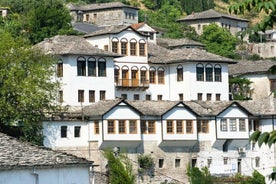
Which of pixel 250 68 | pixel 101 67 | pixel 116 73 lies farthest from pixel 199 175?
pixel 250 68

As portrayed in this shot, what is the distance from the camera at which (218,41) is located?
12900cm

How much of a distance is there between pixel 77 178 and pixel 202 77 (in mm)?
50735

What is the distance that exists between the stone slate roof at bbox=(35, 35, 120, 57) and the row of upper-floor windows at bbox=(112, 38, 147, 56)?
2.94m

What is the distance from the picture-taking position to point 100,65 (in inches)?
2906

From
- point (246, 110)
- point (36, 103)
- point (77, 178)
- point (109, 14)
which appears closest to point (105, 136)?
point (36, 103)

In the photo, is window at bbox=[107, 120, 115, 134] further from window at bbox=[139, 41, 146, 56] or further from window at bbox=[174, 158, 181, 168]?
window at bbox=[139, 41, 146, 56]

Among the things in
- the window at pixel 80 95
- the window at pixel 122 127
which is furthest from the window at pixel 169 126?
the window at pixel 80 95

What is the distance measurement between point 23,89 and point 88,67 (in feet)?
44.0

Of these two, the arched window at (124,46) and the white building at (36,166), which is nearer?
the white building at (36,166)

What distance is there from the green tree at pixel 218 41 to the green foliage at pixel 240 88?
30.4 meters

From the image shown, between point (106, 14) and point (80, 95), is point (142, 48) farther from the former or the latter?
point (106, 14)

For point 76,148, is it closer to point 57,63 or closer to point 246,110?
point 57,63

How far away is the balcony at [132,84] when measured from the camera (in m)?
77.7

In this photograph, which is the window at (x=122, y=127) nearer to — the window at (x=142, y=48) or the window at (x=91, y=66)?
the window at (x=91, y=66)
